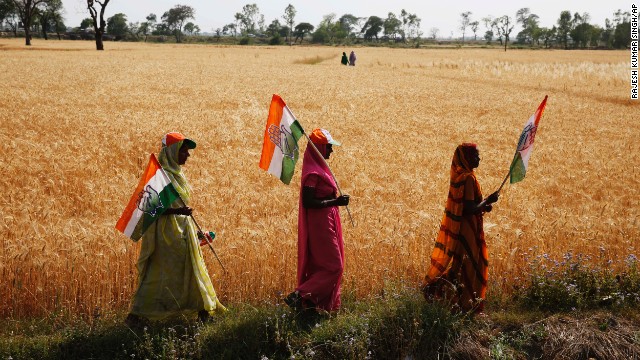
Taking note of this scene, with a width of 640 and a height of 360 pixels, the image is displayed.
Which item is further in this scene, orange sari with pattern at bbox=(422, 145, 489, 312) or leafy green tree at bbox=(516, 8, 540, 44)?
leafy green tree at bbox=(516, 8, 540, 44)

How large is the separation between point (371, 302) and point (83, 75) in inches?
1146

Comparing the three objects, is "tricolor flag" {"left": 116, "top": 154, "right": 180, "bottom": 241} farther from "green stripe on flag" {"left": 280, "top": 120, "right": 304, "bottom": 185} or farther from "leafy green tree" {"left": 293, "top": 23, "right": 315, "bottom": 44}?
"leafy green tree" {"left": 293, "top": 23, "right": 315, "bottom": 44}

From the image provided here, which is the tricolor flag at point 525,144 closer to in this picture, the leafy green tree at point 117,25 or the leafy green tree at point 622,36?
the leafy green tree at point 622,36

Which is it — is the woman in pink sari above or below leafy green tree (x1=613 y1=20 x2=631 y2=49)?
below

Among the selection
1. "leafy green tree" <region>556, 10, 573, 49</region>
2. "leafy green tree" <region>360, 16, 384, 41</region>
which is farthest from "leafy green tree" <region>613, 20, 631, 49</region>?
"leafy green tree" <region>360, 16, 384, 41</region>

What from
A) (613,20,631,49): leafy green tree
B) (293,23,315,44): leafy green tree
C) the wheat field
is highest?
(293,23,315,44): leafy green tree

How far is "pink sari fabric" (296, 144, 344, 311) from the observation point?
5.65m

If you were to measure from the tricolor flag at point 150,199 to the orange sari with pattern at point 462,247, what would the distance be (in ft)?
8.84

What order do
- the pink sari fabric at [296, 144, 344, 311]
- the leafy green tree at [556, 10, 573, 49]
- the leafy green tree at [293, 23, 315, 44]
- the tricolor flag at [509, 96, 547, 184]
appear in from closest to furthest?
the pink sari fabric at [296, 144, 344, 311] < the tricolor flag at [509, 96, 547, 184] < the leafy green tree at [556, 10, 573, 49] < the leafy green tree at [293, 23, 315, 44]

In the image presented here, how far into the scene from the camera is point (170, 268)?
18.3ft

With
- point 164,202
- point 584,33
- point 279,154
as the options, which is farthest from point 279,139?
point 584,33

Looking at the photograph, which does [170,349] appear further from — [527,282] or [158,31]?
[158,31]

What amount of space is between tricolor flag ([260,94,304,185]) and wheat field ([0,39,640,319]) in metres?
1.37

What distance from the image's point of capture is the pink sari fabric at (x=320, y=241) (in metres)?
5.65
